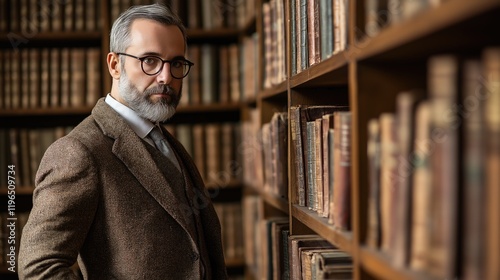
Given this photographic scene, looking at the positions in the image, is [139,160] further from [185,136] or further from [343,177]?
[185,136]

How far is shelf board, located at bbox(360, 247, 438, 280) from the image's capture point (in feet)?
2.74

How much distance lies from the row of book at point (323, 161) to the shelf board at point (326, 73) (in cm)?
7

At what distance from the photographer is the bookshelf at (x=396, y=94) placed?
28.5 inches

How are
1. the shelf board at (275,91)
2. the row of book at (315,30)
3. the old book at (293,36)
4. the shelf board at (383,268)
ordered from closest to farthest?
the shelf board at (383,268)
the row of book at (315,30)
the old book at (293,36)
the shelf board at (275,91)

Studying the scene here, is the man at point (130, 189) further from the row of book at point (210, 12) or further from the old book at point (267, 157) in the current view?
the row of book at point (210, 12)

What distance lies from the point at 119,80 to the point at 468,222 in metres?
1.19

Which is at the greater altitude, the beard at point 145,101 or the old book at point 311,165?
the beard at point 145,101

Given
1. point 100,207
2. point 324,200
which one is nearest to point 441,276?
point 324,200

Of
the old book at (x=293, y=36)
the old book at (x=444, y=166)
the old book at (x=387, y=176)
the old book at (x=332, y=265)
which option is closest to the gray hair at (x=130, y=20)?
the old book at (x=293, y=36)

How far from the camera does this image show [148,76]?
169 centimetres

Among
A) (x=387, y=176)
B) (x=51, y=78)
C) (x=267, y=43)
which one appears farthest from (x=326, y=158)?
(x=51, y=78)

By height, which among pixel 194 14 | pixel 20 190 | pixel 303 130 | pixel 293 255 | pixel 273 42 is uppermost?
pixel 194 14

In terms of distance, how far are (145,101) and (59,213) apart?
43cm

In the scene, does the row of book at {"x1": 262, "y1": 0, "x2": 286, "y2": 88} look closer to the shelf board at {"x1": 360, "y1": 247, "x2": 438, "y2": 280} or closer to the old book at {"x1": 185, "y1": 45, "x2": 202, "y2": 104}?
the old book at {"x1": 185, "y1": 45, "x2": 202, "y2": 104}
